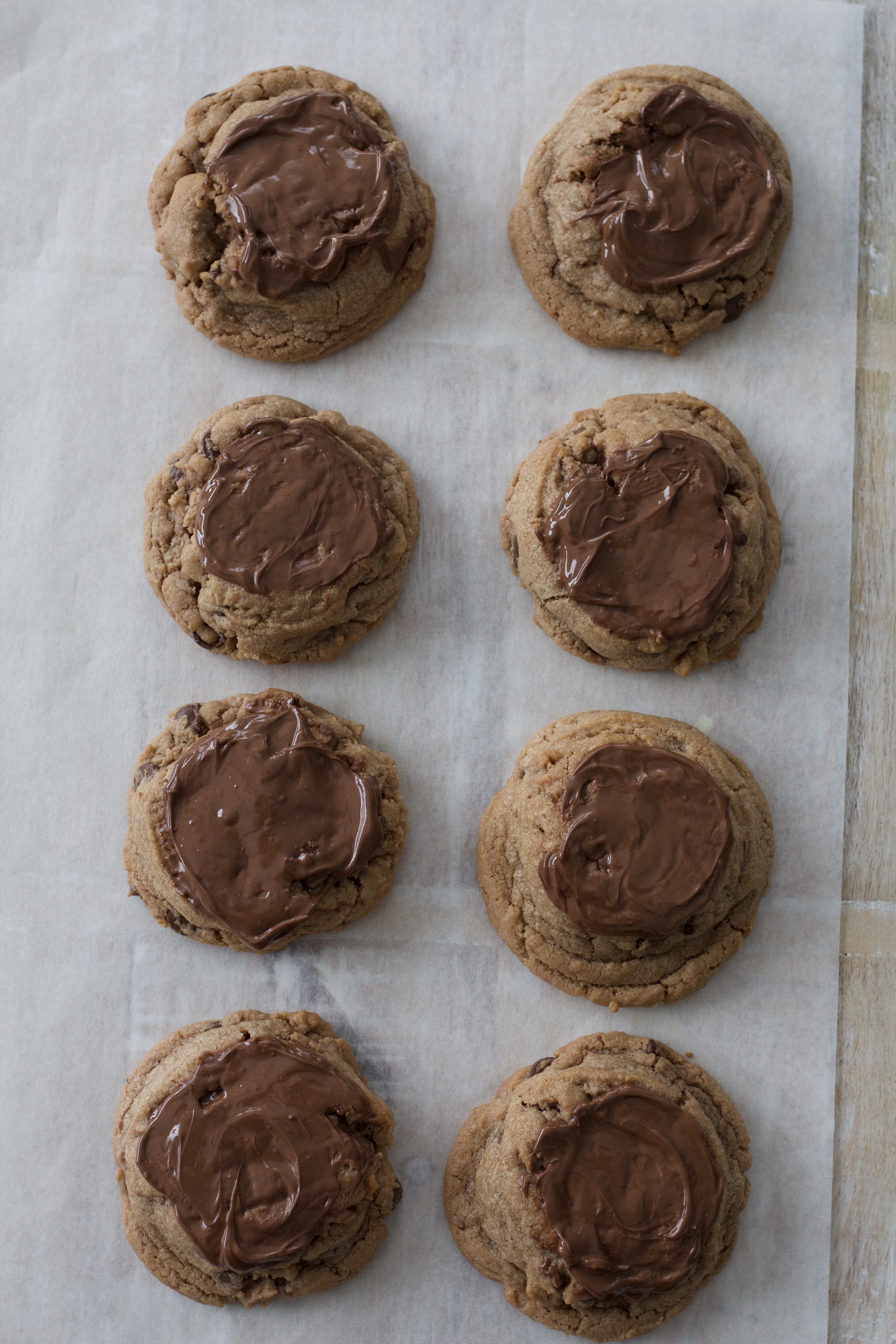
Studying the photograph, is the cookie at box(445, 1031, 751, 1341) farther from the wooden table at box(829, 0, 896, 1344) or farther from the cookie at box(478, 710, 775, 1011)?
the wooden table at box(829, 0, 896, 1344)

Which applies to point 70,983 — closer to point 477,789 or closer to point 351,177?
point 477,789

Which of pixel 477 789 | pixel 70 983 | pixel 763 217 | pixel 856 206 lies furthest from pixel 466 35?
pixel 70 983

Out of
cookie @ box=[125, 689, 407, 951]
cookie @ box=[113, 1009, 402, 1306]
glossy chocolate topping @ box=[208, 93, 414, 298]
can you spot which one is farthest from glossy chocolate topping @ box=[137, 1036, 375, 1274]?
glossy chocolate topping @ box=[208, 93, 414, 298]

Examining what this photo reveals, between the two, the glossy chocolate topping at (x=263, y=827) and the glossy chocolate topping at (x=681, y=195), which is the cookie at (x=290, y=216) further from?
the glossy chocolate topping at (x=263, y=827)

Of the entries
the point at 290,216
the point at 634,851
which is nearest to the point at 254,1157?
the point at 634,851

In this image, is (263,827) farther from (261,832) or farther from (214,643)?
(214,643)

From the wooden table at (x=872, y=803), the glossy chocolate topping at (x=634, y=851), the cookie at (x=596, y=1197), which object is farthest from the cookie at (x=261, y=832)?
the wooden table at (x=872, y=803)
